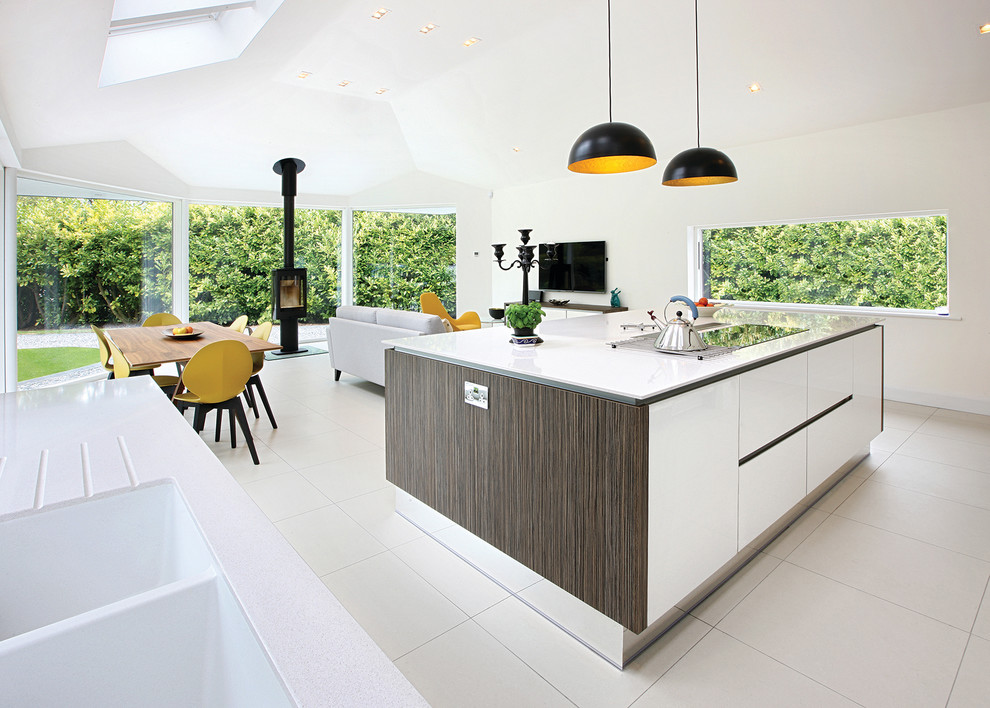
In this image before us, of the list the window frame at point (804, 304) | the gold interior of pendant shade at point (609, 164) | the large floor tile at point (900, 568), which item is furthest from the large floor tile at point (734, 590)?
the window frame at point (804, 304)

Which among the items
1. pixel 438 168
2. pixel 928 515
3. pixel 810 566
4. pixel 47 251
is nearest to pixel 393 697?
pixel 810 566

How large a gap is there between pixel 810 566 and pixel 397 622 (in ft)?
5.62

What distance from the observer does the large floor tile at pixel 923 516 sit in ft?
8.48

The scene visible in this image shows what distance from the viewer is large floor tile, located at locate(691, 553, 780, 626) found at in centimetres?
206

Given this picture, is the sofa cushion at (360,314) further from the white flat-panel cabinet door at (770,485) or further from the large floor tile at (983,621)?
the large floor tile at (983,621)

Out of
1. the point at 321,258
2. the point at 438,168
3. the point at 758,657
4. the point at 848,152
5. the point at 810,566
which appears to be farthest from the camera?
the point at 321,258

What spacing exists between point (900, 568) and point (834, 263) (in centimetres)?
408

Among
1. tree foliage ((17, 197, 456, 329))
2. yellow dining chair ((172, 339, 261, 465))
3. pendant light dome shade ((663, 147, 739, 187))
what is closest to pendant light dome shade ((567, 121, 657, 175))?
pendant light dome shade ((663, 147, 739, 187))

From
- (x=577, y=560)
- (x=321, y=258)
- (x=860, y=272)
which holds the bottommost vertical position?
(x=577, y=560)

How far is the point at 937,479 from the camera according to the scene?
10.8 feet

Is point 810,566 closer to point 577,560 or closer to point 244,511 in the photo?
point 577,560

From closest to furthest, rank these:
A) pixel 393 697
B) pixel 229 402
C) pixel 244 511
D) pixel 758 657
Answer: pixel 393 697 → pixel 244 511 → pixel 758 657 → pixel 229 402

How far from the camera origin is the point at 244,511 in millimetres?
944

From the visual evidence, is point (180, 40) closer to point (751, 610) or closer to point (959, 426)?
point (751, 610)
